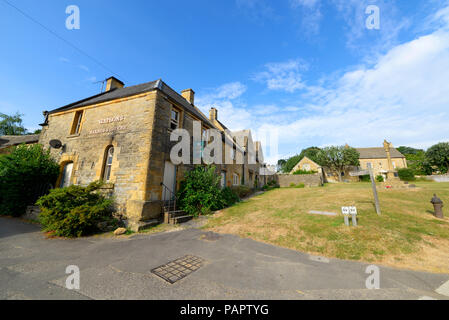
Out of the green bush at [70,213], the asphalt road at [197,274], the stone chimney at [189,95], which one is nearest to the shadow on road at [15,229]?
the green bush at [70,213]

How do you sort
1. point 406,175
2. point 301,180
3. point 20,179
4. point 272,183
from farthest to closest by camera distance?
1. point 406,175
2. point 272,183
3. point 301,180
4. point 20,179

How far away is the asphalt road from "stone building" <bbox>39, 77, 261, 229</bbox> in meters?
2.86

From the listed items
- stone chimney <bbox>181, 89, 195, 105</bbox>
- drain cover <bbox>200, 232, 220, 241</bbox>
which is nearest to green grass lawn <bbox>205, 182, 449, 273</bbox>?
drain cover <bbox>200, 232, 220, 241</bbox>

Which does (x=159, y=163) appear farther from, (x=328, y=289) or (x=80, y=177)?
(x=328, y=289)

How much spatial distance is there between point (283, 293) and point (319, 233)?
12.4 feet

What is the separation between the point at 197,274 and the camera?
12.3 ft

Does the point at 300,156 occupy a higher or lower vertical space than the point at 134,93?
higher

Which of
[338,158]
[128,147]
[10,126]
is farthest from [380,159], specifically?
[10,126]

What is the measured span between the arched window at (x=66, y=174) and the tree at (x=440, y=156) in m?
54.7

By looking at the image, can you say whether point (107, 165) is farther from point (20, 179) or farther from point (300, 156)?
point (300, 156)

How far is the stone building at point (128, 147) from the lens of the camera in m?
8.33

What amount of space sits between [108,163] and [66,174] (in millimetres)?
3949

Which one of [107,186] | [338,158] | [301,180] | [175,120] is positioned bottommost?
[107,186]

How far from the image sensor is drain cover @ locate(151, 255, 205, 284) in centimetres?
362
